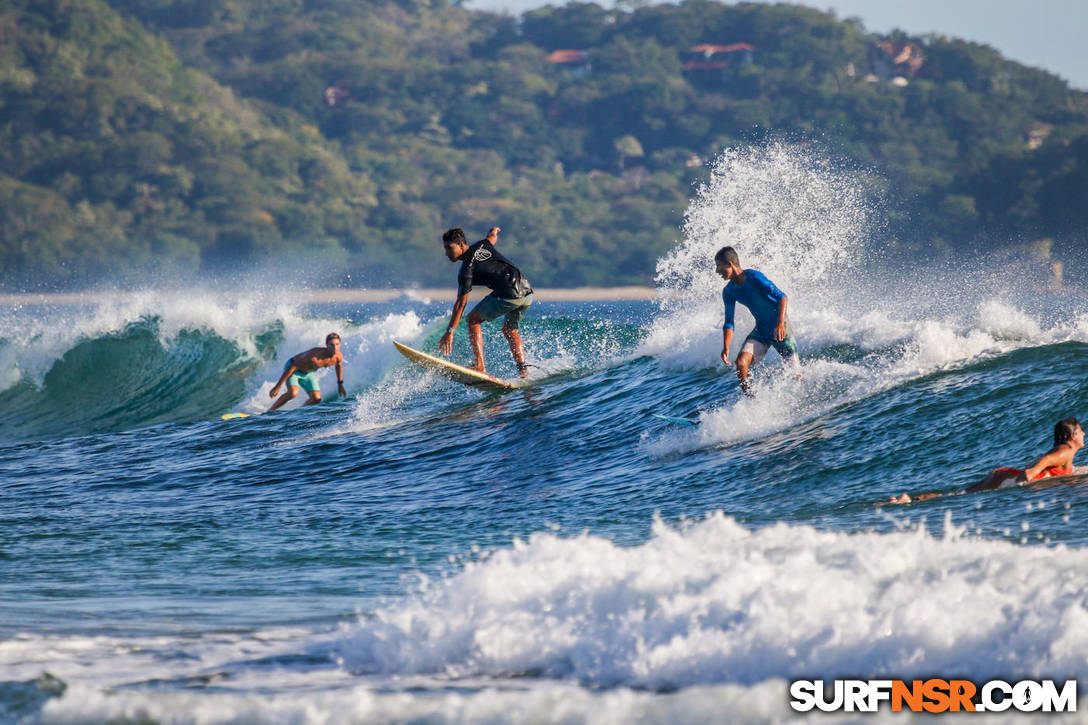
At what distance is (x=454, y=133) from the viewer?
12275 cm

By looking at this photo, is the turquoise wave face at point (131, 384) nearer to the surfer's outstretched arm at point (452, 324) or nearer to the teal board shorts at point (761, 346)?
the surfer's outstretched arm at point (452, 324)

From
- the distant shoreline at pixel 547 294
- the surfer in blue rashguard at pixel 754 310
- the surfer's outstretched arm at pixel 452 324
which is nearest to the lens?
the surfer in blue rashguard at pixel 754 310

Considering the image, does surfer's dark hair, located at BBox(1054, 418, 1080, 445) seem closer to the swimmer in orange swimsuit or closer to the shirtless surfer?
the swimmer in orange swimsuit

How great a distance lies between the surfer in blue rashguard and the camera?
1045 cm

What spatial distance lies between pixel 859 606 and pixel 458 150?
11730 centimetres

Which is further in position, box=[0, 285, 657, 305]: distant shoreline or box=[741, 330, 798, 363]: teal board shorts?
box=[0, 285, 657, 305]: distant shoreline

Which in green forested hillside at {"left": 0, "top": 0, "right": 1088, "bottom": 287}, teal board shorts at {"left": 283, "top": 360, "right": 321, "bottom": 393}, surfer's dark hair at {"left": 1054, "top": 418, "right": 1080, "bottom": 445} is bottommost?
surfer's dark hair at {"left": 1054, "top": 418, "right": 1080, "bottom": 445}

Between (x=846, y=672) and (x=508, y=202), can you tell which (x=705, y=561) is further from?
(x=508, y=202)

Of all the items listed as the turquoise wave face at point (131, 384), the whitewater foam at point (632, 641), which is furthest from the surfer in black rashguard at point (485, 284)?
the turquoise wave face at point (131, 384)

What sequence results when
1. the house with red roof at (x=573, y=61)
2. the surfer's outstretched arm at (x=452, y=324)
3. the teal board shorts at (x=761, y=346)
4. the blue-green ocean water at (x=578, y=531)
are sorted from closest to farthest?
1. the blue-green ocean water at (x=578, y=531)
2. the teal board shorts at (x=761, y=346)
3. the surfer's outstretched arm at (x=452, y=324)
4. the house with red roof at (x=573, y=61)

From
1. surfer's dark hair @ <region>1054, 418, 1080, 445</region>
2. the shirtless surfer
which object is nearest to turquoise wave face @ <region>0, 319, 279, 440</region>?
the shirtless surfer

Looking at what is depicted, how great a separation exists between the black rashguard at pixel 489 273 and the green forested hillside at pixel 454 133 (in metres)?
70.4

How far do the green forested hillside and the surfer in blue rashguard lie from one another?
71.5 metres

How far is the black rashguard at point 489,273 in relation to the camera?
39.5 feet
